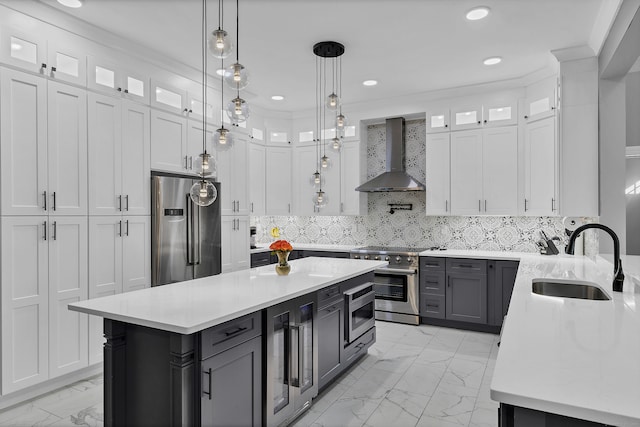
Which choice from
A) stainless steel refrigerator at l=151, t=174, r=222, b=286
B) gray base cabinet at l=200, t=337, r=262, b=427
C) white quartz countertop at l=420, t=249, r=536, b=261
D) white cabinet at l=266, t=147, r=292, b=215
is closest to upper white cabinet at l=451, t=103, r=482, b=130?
white quartz countertop at l=420, t=249, r=536, b=261

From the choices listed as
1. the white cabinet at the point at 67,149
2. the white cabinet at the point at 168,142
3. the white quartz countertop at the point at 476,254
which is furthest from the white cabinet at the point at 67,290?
the white quartz countertop at the point at 476,254

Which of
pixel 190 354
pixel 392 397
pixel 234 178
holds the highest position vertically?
pixel 234 178

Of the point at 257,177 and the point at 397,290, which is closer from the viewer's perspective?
the point at 397,290

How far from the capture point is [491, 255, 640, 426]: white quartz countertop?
927 millimetres

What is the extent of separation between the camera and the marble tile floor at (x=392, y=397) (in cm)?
264

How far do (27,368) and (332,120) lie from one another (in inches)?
181

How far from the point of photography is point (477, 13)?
3.05m

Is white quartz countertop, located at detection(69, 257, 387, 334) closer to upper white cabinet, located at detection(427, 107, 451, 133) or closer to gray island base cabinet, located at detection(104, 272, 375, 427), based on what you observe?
gray island base cabinet, located at detection(104, 272, 375, 427)

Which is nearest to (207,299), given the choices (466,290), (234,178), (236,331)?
(236,331)

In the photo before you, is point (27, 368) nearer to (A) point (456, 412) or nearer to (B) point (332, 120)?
(A) point (456, 412)

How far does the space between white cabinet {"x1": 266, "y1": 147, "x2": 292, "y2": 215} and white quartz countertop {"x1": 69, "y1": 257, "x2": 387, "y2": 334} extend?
276 centimetres

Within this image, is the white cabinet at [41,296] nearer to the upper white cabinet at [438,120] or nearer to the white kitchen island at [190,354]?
the white kitchen island at [190,354]

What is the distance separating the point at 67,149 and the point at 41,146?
0.19 meters

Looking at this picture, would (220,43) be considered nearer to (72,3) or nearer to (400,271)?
(72,3)
